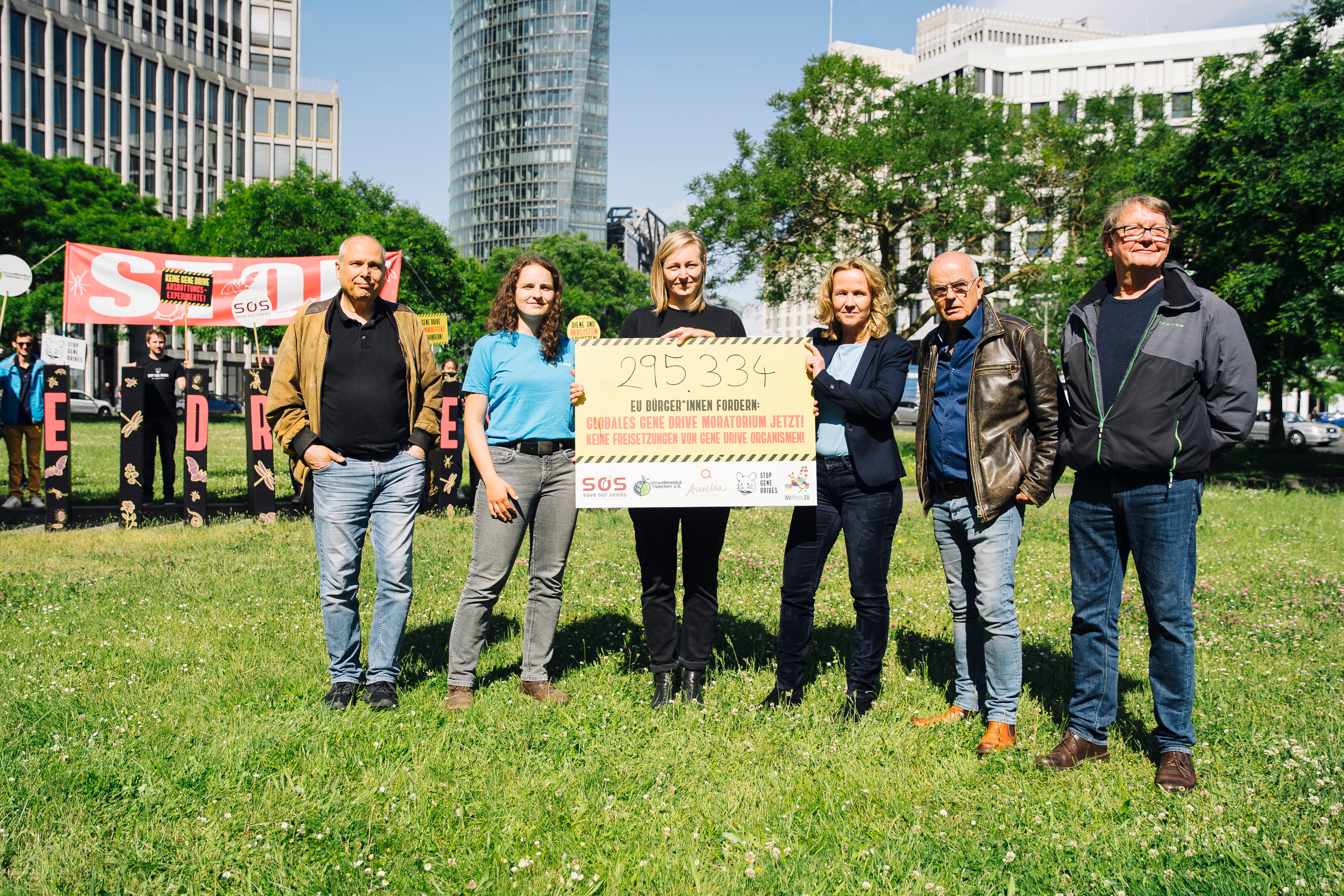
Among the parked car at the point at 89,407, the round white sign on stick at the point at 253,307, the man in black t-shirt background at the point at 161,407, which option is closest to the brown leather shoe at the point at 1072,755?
the man in black t-shirt background at the point at 161,407

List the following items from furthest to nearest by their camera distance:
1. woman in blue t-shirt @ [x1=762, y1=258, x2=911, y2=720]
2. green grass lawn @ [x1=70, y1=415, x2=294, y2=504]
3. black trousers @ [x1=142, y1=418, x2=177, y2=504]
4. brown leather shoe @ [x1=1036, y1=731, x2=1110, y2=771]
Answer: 1. green grass lawn @ [x1=70, y1=415, x2=294, y2=504]
2. black trousers @ [x1=142, y1=418, x2=177, y2=504]
3. woman in blue t-shirt @ [x1=762, y1=258, x2=911, y2=720]
4. brown leather shoe @ [x1=1036, y1=731, x2=1110, y2=771]

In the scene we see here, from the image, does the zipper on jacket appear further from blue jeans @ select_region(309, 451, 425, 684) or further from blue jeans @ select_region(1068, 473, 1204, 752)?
blue jeans @ select_region(309, 451, 425, 684)

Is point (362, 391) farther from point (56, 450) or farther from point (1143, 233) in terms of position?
point (56, 450)

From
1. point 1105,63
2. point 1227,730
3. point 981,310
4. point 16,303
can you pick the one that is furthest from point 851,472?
point 1105,63

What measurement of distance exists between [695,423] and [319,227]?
133ft

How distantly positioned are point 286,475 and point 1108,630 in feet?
46.8

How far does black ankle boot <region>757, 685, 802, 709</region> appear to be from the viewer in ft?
15.4

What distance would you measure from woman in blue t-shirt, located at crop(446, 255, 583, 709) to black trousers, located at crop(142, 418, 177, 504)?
8800 mm

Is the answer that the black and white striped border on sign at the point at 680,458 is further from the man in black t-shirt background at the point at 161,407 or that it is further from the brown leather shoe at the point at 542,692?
the man in black t-shirt background at the point at 161,407

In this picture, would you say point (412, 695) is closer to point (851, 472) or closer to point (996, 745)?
point (851, 472)

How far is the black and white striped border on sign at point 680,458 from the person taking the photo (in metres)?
4.48

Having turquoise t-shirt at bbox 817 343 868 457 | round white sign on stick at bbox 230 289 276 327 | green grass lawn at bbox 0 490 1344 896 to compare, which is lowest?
green grass lawn at bbox 0 490 1344 896

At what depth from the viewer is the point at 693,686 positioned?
476 centimetres

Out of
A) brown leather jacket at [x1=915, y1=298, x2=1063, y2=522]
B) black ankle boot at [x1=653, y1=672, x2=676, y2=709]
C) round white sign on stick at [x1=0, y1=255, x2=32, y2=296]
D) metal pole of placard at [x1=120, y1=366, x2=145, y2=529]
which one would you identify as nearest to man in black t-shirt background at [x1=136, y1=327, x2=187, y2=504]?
metal pole of placard at [x1=120, y1=366, x2=145, y2=529]
